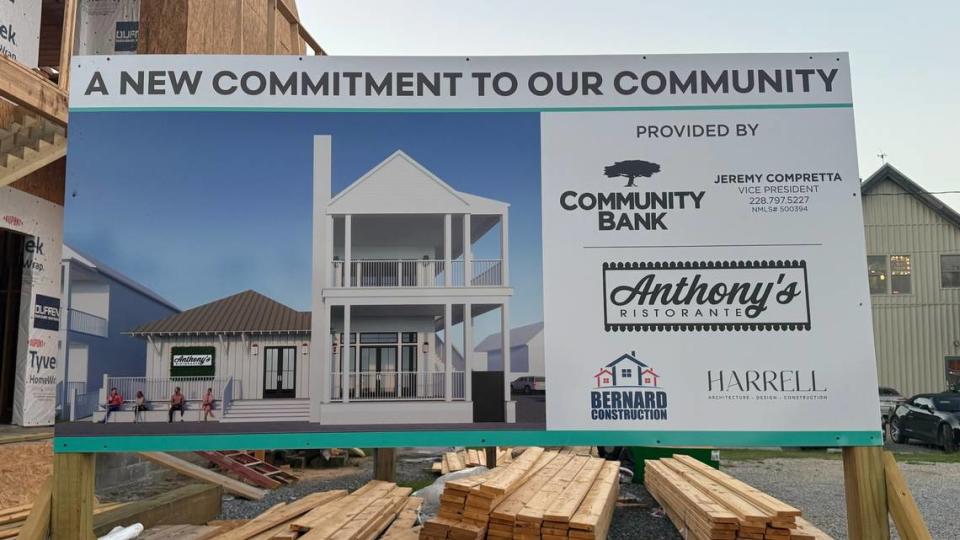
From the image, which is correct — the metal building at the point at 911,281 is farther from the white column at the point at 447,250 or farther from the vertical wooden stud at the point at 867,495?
the white column at the point at 447,250

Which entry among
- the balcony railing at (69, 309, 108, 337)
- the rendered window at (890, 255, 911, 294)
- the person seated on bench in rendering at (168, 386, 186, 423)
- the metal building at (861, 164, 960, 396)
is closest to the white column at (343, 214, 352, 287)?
the person seated on bench in rendering at (168, 386, 186, 423)

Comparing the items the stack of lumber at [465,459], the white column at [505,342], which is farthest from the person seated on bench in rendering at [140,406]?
the stack of lumber at [465,459]

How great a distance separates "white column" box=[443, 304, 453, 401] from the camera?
4.89 meters

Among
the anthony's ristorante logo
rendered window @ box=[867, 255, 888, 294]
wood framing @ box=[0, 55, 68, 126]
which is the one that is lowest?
the anthony's ristorante logo

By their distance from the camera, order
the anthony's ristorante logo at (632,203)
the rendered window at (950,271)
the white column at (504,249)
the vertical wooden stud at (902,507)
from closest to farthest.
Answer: the vertical wooden stud at (902,507) → the anthony's ristorante logo at (632,203) → the white column at (504,249) → the rendered window at (950,271)

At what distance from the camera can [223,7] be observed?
1323 centimetres

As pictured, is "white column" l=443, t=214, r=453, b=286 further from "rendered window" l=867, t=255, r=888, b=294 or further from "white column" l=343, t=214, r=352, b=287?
"rendered window" l=867, t=255, r=888, b=294

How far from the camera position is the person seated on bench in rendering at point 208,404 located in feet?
15.9

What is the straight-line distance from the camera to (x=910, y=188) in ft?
102

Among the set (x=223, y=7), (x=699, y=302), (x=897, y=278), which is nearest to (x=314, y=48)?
(x=223, y=7)

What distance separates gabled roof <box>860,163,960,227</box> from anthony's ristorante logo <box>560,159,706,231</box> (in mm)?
29451

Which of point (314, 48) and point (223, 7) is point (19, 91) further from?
point (314, 48)

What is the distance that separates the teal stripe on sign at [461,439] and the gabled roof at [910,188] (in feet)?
96.6

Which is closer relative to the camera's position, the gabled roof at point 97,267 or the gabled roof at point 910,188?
the gabled roof at point 97,267
